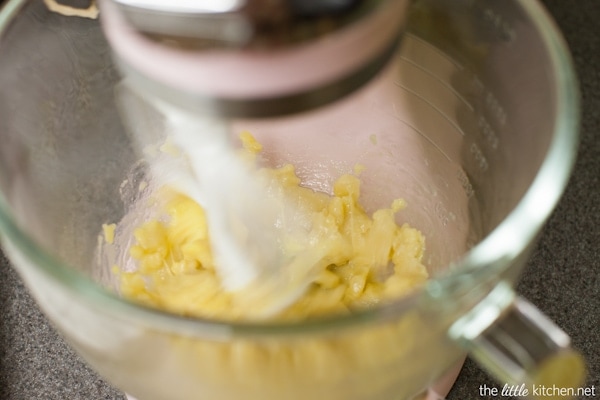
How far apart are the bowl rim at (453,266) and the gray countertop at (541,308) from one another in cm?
24

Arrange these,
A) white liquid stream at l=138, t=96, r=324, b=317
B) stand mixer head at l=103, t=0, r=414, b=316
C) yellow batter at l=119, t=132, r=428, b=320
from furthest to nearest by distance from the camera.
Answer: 1. yellow batter at l=119, t=132, r=428, b=320
2. white liquid stream at l=138, t=96, r=324, b=317
3. stand mixer head at l=103, t=0, r=414, b=316

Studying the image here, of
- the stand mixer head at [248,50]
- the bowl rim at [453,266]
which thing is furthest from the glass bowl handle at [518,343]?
the stand mixer head at [248,50]

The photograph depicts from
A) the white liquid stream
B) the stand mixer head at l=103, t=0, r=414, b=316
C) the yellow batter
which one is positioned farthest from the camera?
the yellow batter

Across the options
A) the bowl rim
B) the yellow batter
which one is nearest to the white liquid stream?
the yellow batter

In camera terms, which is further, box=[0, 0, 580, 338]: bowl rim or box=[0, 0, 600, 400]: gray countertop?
box=[0, 0, 600, 400]: gray countertop

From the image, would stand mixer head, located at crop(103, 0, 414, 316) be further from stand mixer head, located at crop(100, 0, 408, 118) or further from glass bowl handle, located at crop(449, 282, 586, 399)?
glass bowl handle, located at crop(449, 282, 586, 399)

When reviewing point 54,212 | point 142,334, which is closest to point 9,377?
point 54,212

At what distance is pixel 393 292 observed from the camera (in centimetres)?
60

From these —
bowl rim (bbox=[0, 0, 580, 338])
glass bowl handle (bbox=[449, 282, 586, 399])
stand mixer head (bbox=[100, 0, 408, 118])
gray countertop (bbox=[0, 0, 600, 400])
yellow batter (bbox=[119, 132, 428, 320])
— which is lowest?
gray countertop (bbox=[0, 0, 600, 400])

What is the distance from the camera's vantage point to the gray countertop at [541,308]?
0.62 meters

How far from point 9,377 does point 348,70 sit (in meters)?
0.46

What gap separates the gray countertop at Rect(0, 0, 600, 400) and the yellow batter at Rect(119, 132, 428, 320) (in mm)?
97

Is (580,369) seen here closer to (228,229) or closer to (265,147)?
(228,229)

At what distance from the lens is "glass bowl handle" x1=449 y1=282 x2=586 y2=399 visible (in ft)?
1.29
